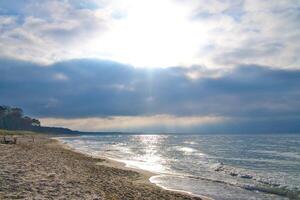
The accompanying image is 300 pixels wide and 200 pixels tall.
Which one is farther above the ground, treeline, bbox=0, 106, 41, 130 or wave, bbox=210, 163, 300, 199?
treeline, bbox=0, 106, 41, 130

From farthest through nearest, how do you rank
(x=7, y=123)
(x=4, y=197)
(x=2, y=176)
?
1. (x=7, y=123)
2. (x=2, y=176)
3. (x=4, y=197)

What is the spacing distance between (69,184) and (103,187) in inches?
83.7

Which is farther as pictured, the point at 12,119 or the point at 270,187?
the point at 12,119

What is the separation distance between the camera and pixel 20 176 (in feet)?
61.9

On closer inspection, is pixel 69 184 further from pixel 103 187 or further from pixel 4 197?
pixel 4 197

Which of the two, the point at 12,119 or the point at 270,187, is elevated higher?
the point at 12,119

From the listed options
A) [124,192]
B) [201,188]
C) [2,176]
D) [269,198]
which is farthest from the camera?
[201,188]

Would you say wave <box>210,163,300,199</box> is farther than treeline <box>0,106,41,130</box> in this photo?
No

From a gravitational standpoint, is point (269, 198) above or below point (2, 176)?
below

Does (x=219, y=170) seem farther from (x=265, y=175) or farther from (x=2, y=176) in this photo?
(x=2, y=176)

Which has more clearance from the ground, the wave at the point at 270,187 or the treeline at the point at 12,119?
the treeline at the point at 12,119

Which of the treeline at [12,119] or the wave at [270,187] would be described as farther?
the treeline at [12,119]

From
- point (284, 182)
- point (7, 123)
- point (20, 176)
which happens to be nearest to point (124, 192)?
point (20, 176)

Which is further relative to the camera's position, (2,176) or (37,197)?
(2,176)
